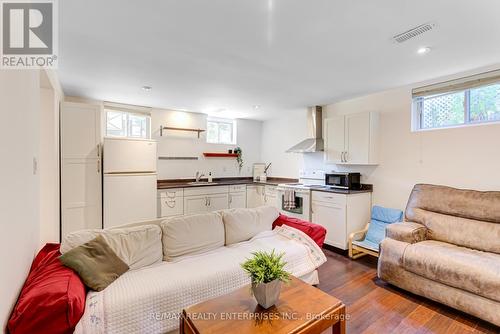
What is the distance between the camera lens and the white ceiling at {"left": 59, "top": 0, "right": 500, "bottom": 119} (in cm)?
170

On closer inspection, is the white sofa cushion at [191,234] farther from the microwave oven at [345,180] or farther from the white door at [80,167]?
the microwave oven at [345,180]

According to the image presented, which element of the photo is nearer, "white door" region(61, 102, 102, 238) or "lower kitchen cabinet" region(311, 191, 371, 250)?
"white door" region(61, 102, 102, 238)

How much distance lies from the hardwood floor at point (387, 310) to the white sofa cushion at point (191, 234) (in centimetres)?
137

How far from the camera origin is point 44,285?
135 cm

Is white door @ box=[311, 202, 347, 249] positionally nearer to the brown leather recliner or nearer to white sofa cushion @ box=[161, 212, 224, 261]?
the brown leather recliner

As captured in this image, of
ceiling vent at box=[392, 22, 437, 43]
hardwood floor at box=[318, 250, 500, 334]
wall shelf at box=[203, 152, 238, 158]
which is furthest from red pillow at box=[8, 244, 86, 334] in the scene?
wall shelf at box=[203, 152, 238, 158]

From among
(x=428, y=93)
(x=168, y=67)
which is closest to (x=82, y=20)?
(x=168, y=67)

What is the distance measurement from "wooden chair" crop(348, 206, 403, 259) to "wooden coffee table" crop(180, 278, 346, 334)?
211 cm

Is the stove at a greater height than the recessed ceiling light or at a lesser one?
lesser

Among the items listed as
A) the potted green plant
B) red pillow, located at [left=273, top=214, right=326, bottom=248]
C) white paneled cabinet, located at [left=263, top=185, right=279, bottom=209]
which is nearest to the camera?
the potted green plant

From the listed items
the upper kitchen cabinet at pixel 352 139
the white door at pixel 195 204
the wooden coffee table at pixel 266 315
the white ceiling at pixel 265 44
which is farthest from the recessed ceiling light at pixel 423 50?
the white door at pixel 195 204

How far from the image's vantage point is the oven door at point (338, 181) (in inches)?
152

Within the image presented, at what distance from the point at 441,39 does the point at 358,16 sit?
37.6 inches

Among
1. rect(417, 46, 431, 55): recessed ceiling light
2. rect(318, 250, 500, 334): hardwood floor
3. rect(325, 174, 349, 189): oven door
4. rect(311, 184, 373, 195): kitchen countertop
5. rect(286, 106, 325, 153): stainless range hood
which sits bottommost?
rect(318, 250, 500, 334): hardwood floor
